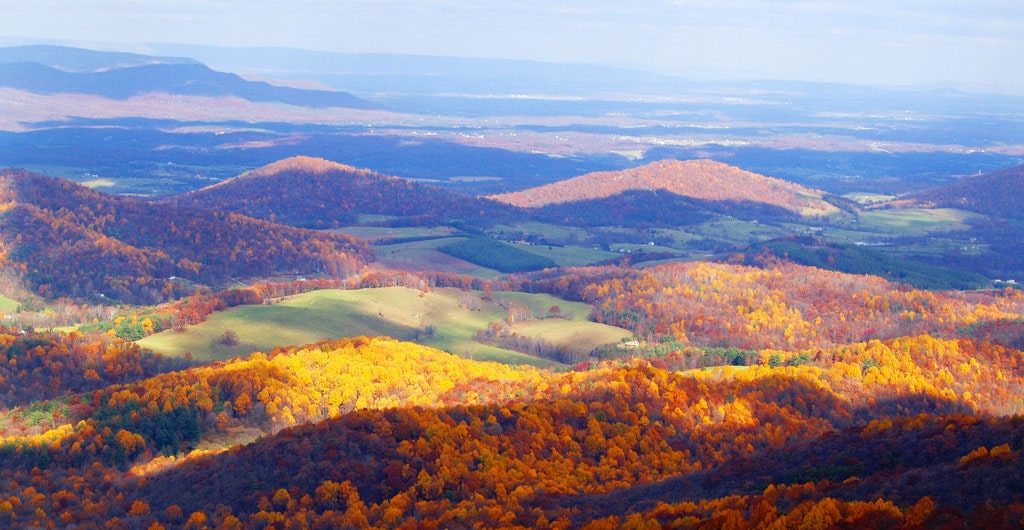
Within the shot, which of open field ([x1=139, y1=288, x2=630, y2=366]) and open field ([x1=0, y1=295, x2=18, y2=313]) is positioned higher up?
open field ([x1=139, y1=288, x2=630, y2=366])

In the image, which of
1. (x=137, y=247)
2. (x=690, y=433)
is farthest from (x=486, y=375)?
(x=137, y=247)

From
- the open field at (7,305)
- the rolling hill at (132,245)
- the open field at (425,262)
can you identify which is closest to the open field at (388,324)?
the open field at (425,262)

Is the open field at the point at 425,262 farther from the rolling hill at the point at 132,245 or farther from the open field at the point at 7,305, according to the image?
the open field at the point at 7,305

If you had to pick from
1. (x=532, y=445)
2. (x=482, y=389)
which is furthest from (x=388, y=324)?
(x=532, y=445)

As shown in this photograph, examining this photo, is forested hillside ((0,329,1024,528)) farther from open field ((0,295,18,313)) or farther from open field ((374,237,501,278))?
open field ((374,237,501,278))

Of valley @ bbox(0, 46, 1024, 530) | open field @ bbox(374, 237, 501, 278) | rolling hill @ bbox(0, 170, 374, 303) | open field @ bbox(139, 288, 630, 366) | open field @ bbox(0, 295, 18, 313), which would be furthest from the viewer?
open field @ bbox(374, 237, 501, 278)

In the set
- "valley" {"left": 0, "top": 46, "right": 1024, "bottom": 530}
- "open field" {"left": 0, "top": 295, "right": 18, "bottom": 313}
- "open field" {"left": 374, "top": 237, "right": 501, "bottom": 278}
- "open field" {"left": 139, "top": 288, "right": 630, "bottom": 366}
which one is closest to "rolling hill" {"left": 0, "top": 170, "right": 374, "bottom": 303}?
A: "valley" {"left": 0, "top": 46, "right": 1024, "bottom": 530}
